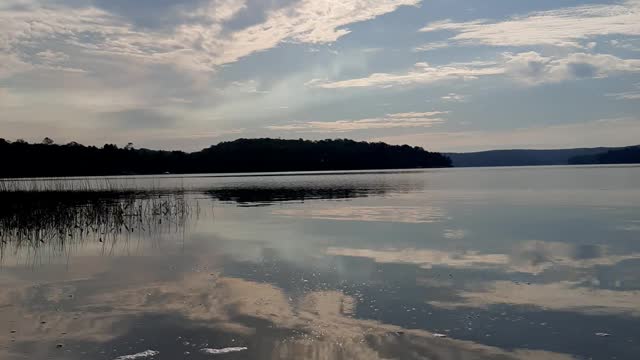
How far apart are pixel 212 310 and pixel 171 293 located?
2062 mm

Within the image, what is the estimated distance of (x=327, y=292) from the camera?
1249 centimetres

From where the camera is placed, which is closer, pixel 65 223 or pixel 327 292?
pixel 327 292

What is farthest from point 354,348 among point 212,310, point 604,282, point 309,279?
point 604,282

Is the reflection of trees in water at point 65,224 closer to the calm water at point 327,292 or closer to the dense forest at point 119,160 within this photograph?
the calm water at point 327,292

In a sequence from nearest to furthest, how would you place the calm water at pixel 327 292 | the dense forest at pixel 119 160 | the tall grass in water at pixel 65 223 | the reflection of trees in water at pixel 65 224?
the calm water at pixel 327 292, the reflection of trees in water at pixel 65 224, the tall grass in water at pixel 65 223, the dense forest at pixel 119 160

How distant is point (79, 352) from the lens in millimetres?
8609

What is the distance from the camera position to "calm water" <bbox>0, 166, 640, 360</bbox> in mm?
8805

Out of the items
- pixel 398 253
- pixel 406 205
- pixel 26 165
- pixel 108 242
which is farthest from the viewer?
pixel 26 165

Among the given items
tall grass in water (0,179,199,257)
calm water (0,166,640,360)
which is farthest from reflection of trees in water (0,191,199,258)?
calm water (0,166,640,360)

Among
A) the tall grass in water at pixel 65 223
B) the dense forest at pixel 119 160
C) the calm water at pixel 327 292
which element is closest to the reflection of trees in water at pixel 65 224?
the tall grass in water at pixel 65 223

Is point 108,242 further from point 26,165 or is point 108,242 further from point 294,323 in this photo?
point 26,165

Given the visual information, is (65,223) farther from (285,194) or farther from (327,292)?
(285,194)

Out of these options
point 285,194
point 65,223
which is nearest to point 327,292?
point 65,223

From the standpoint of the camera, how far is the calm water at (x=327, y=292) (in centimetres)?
880
